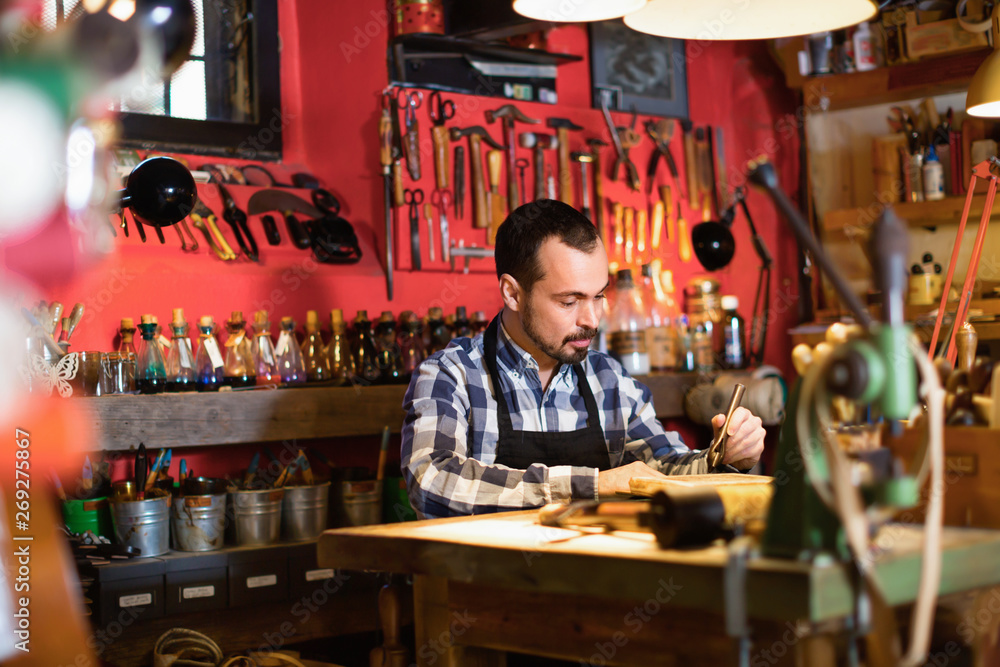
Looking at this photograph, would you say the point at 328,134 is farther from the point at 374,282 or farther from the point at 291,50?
the point at 374,282

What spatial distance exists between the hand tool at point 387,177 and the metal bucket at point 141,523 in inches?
47.0

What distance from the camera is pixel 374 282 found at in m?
3.52

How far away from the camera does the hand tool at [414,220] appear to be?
3.57 meters

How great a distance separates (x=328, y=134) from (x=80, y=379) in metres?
1.35

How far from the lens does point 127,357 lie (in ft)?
9.36

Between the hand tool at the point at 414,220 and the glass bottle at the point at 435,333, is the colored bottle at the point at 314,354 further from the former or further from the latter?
the hand tool at the point at 414,220

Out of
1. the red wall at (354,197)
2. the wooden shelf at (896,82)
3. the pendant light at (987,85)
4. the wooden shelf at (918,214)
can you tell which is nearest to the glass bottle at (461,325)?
the red wall at (354,197)

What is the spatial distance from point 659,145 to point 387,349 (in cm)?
170

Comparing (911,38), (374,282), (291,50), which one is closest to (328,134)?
(291,50)

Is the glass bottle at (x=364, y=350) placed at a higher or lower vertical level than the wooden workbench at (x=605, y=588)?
higher

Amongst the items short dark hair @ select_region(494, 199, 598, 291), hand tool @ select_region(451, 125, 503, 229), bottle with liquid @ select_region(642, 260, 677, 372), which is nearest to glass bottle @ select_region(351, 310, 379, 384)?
hand tool @ select_region(451, 125, 503, 229)

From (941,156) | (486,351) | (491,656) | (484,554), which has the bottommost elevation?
(491,656)

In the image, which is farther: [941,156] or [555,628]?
[941,156]

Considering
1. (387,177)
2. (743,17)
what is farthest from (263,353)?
(743,17)
